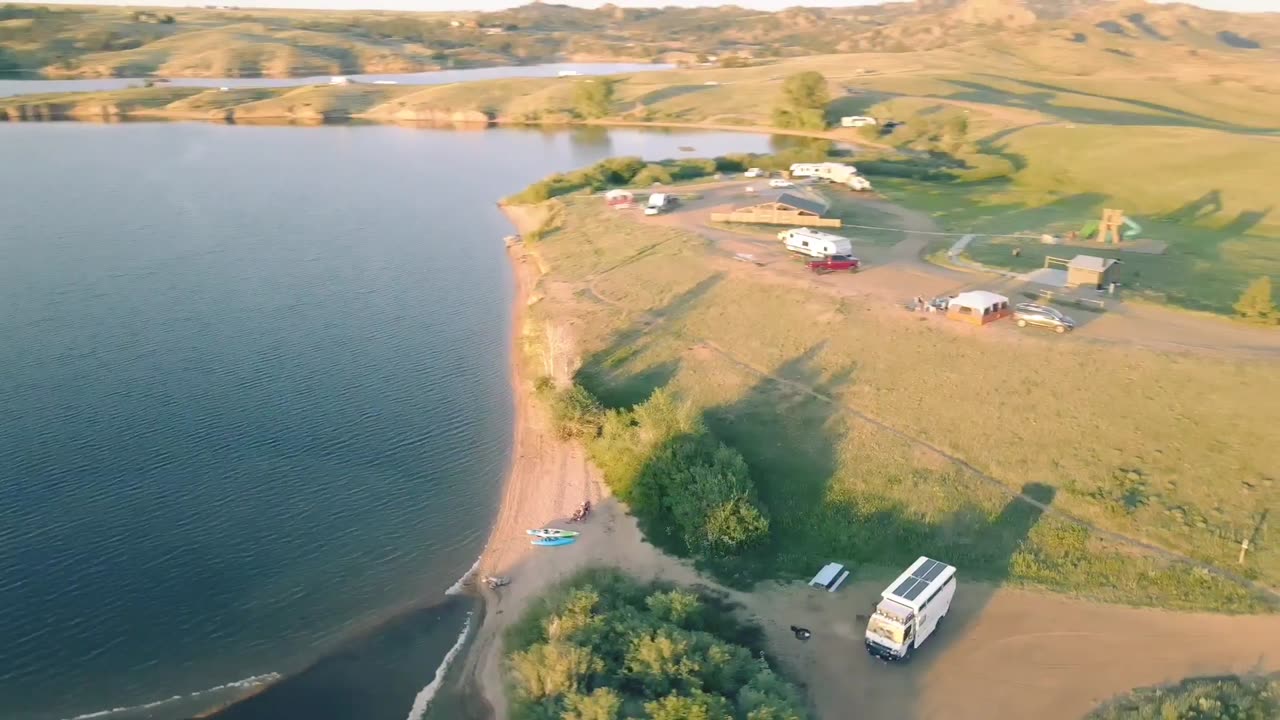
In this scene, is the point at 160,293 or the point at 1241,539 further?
the point at 160,293

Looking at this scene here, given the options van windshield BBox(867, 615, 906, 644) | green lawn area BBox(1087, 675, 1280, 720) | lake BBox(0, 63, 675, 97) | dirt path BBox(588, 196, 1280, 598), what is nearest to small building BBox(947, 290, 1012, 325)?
dirt path BBox(588, 196, 1280, 598)

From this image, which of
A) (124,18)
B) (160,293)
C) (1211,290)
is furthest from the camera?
(124,18)

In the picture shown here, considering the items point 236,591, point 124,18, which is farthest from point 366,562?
point 124,18

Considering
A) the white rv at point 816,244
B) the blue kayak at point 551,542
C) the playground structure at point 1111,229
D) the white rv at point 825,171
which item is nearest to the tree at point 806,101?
the white rv at point 825,171

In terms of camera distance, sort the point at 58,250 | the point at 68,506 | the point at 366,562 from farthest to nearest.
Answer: the point at 58,250
the point at 68,506
the point at 366,562

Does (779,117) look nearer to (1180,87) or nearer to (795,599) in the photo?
(1180,87)

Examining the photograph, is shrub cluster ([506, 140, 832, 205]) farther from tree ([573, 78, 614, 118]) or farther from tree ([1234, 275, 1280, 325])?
tree ([573, 78, 614, 118])

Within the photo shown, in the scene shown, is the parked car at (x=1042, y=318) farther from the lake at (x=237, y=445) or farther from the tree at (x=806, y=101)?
the tree at (x=806, y=101)
